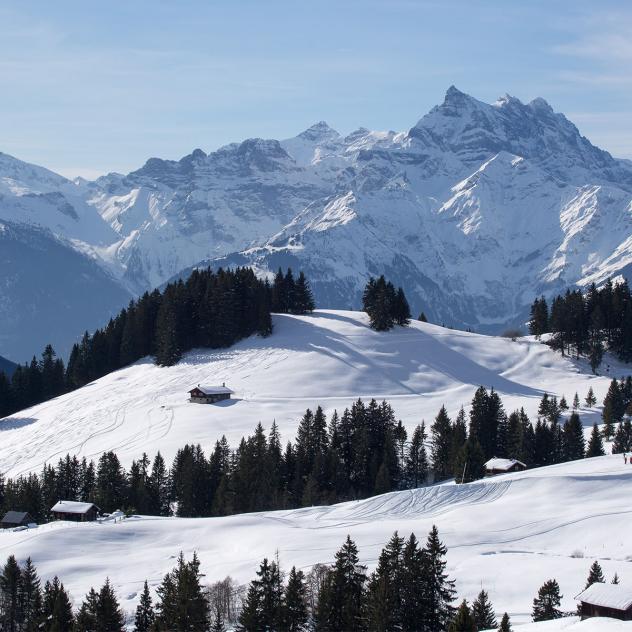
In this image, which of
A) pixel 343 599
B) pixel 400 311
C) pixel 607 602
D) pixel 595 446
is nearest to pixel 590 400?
pixel 595 446

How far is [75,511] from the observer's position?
87.9 m

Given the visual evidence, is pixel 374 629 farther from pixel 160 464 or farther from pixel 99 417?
pixel 99 417

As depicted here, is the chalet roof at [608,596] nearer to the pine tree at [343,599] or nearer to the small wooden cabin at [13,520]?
the pine tree at [343,599]

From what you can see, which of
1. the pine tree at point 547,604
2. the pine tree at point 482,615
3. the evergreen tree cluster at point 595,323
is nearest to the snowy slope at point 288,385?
the evergreen tree cluster at point 595,323

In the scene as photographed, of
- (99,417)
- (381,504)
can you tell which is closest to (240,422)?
(99,417)

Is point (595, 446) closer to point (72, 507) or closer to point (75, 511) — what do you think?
point (75, 511)

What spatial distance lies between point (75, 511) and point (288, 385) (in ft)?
159

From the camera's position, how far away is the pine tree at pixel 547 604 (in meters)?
52.5

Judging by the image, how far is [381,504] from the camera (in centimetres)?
8269

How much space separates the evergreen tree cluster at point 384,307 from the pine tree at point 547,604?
97672mm

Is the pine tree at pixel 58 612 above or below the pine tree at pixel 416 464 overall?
below

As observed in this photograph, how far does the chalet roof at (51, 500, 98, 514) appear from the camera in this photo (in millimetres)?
87875

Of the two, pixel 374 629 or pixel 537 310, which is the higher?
pixel 537 310

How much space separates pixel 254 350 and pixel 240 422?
28.8 meters
